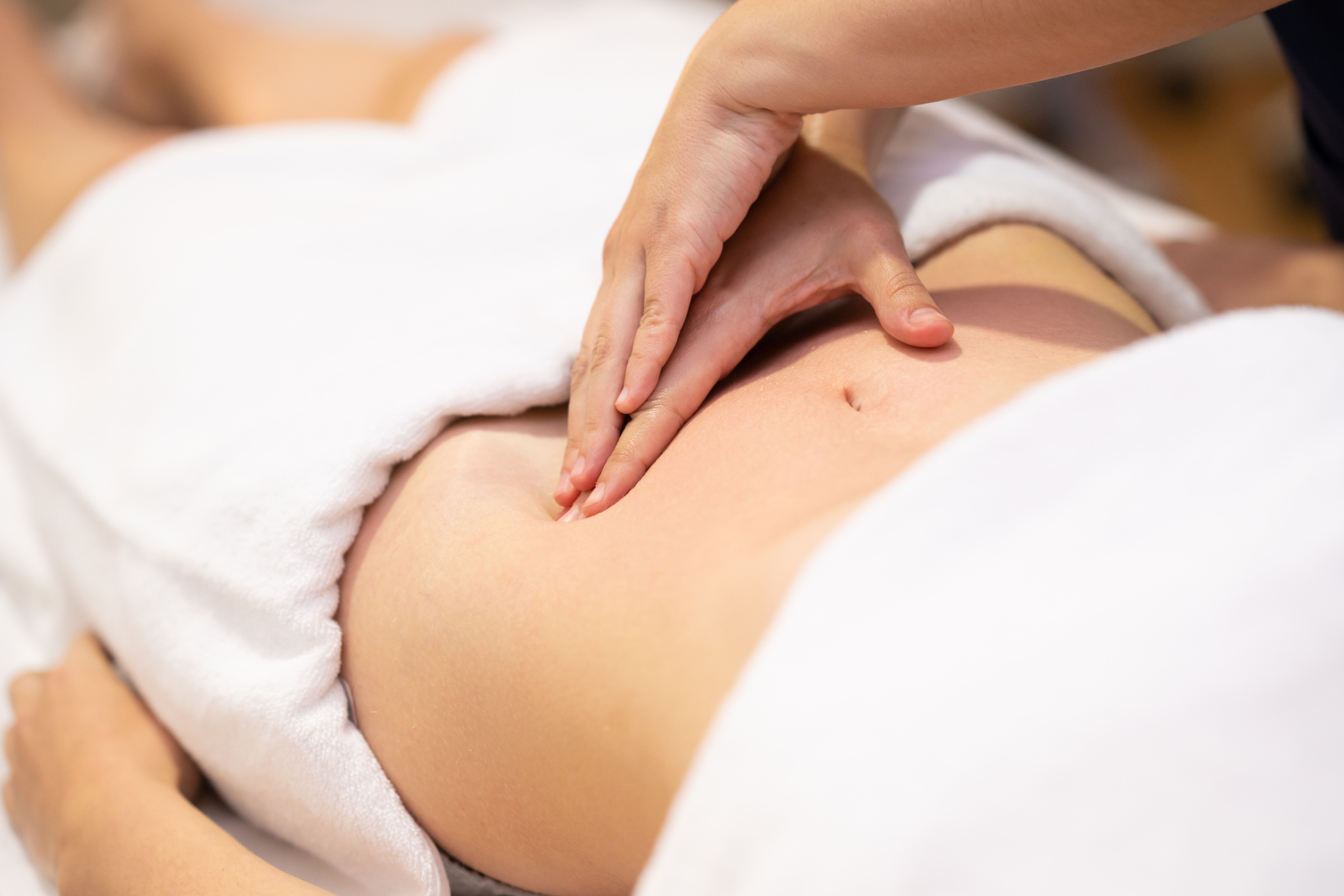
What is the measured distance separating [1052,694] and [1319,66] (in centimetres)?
76

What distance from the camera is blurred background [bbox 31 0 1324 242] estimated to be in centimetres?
208

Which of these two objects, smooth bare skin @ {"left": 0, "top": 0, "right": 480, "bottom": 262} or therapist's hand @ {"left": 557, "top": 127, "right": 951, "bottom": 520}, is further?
smooth bare skin @ {"left": 0, "top": 0, "right": 480, "bottom": 262}

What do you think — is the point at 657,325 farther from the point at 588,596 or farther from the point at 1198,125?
the point at 1198,125

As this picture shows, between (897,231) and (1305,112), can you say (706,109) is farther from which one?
(1305,112)

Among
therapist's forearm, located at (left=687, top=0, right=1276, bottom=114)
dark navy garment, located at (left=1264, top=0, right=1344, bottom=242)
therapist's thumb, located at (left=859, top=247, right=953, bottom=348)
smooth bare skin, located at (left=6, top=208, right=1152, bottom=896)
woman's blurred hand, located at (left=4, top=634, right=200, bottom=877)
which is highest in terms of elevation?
dark navy garment, located at (left=1264, top=0, right=1344, bottom=242)

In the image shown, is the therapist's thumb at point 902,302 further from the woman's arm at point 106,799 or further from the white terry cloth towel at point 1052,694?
the woman's arm at point 106,799

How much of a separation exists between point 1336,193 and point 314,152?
1.08 meters

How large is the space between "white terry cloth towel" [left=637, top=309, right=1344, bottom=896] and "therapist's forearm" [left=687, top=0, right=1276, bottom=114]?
9.3 inches

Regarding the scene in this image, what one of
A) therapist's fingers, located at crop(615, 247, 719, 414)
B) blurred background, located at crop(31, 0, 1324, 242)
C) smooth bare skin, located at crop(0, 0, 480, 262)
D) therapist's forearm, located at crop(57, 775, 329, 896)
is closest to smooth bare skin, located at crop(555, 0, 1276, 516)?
therapist's fingers, located at crop(615, 247, 719, 414)

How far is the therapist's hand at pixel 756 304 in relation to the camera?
2.02ft

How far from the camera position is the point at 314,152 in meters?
1.07

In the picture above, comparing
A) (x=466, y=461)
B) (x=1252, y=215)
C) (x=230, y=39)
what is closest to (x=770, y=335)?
(x=466, y=461)

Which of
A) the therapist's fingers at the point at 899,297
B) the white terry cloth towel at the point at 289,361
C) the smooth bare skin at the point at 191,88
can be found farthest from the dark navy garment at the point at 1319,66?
the smooth bare skin at the point at 191,88

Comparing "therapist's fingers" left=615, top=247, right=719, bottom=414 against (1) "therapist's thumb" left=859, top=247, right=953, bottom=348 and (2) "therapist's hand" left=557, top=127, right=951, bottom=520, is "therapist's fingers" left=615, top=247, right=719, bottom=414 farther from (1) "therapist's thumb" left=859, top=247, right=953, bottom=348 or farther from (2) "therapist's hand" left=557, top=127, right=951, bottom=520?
(1) "therapist's thumb" left=859, top=247, right=953, bottom=348
